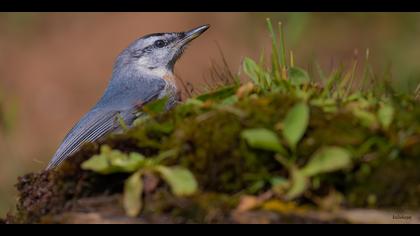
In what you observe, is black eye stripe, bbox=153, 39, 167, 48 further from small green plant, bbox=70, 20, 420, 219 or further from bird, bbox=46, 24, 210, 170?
small green plant, bbox=70, 20, 420, 219

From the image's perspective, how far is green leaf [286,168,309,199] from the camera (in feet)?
9.68

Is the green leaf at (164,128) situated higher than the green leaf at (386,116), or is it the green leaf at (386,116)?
the green leaf at (164,128)

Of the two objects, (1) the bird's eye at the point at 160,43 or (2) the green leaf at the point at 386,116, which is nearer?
(2) the green leaf at the point at 386,116

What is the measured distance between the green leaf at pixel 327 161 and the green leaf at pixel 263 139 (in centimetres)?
15

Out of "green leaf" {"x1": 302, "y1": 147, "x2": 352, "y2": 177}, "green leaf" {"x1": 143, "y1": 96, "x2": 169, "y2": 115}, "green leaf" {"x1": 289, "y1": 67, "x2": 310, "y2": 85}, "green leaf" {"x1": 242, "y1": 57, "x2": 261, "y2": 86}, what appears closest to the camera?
"green leaf" {"x1": 302, "y1": 147, "x2": 352, "y2": 177}

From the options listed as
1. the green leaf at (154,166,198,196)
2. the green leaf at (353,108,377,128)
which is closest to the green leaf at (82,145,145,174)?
the green leaf at (154,166,198,196)

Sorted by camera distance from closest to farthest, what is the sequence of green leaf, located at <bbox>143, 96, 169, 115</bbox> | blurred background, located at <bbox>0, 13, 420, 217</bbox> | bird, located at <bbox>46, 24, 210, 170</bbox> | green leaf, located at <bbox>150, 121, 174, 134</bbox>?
green leaf, located at <bbox>150, 121, 174, 134</bbox>
green leaf, located at <bbox>143, 96, 169, 115</bbox>
bird, located at <bbox>46, 24, 210, 170</bbox>
blurred background, located at <bbox>0, 13, 420, 217</bbox>

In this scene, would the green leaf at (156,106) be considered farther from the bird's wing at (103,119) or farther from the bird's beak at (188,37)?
the bird's beak at (188,37)

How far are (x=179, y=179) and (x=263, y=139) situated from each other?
1.25 feet

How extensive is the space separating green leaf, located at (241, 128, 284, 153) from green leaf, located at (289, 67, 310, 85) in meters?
0.81

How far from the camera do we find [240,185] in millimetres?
3123

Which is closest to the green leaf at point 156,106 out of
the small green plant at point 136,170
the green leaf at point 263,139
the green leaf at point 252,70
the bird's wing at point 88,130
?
the small green plant at point 136,170

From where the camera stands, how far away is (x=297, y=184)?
2.96 metres

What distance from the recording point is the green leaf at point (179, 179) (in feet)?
9.91
